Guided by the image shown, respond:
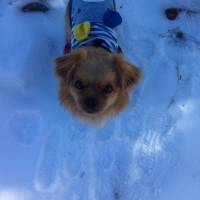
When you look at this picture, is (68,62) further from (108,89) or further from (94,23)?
(94,23)

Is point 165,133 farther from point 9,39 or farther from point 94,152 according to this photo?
point 9,39

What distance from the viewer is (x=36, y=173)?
326cm

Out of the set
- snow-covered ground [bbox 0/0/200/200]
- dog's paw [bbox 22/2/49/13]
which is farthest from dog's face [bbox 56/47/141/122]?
dog's paw [bbox 22/2/49/13]

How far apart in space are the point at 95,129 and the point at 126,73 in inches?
31.2

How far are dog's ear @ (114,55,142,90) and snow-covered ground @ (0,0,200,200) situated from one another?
2.08ft

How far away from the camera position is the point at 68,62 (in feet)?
9.30

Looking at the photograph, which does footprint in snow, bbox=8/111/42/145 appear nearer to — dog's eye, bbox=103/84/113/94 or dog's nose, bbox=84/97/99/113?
dog's nose, bbox=84/97/99/113

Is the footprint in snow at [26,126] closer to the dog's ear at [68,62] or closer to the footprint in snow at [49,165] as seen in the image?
the footprint in snow at [49,165]

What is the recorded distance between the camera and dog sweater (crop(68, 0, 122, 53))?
306cm

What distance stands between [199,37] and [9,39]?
1916 mm

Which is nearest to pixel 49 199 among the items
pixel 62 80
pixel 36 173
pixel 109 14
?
pixel 36 173

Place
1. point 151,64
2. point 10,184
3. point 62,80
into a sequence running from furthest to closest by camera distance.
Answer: point 151,64 < point 10,184 < point 62,80

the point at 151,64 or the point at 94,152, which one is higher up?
the point at 151,64

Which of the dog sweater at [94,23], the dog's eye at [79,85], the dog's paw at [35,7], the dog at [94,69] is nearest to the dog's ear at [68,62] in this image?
the dog at [94,69]
